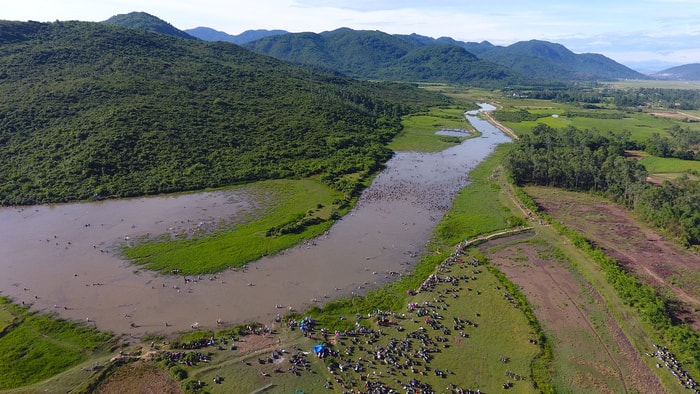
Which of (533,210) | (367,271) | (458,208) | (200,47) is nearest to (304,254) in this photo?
(367,271)

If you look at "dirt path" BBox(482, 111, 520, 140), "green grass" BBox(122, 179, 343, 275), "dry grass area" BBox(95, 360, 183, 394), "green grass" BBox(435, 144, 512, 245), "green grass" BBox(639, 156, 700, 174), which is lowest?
A: "dry grass area" BBox(95, 360, 183, 394)

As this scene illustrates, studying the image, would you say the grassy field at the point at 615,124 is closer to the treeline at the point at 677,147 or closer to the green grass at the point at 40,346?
the treeline at the point at 677,147

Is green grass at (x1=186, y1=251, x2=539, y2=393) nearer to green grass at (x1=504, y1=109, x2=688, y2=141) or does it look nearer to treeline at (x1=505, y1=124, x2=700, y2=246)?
treeline at (x1=505, y1=124, x2=700, y2=246)

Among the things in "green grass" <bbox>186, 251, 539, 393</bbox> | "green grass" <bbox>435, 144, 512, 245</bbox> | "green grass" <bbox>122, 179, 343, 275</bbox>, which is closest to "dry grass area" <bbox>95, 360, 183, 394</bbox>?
"green grass" <bbox>186, 251, 539, 393</bbox>

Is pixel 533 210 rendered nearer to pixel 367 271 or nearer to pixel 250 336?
pixel 367 271

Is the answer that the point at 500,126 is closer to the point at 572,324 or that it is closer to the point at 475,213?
the point at 475,213

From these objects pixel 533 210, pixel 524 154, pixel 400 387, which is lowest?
pixel 400 387

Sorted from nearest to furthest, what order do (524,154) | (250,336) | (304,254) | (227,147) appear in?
(250,336) → (304,254) → (524,154) → (227,147)
